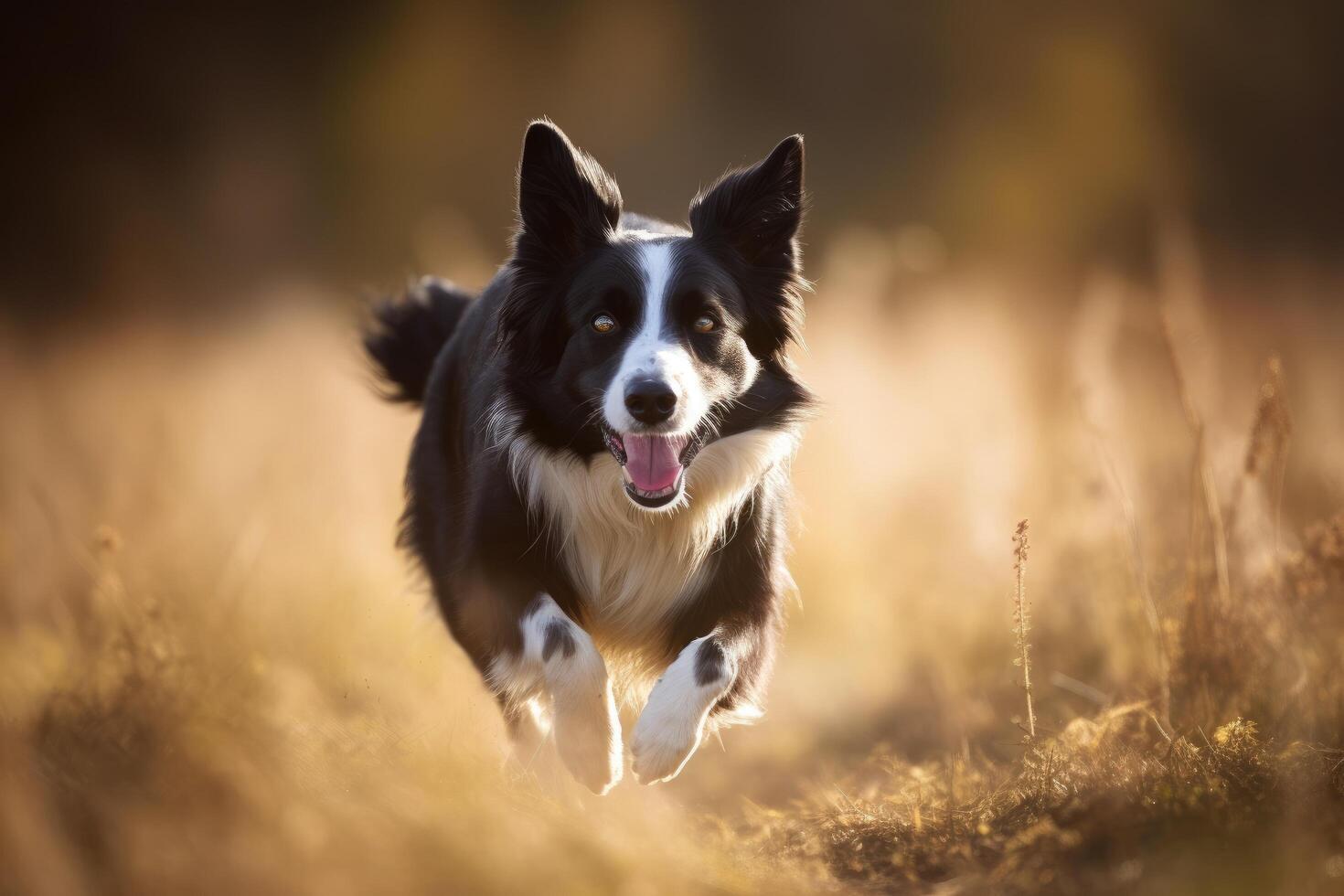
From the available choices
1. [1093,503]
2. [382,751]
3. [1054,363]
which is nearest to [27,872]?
[382,751]

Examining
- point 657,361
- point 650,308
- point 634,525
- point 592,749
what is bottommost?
point 592,749

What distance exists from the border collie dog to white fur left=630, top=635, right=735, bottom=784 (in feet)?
0.04

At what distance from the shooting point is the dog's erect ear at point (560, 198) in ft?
13.6

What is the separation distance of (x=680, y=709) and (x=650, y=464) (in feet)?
2.74

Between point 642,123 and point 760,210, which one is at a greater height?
point 642,123

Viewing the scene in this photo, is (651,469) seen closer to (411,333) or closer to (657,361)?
(657,361)

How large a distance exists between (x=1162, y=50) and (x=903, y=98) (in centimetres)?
462

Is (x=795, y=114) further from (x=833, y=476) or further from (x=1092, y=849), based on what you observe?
(x=1092, y=849)

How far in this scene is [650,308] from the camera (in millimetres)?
3996

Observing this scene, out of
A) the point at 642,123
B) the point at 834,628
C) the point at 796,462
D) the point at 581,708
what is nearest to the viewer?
the point at 581,708

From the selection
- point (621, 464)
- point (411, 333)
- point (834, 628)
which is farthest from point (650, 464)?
point (834, 628)

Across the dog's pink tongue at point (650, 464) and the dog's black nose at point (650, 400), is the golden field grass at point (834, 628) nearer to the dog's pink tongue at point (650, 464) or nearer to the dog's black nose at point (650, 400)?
the dog's pink tongue at point (650, 464)

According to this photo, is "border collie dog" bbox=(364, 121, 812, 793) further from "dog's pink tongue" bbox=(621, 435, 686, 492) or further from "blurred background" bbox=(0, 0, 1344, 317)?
"blurred background" bbox=(0, 0, 1344, 317)

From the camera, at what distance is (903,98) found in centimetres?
1930
